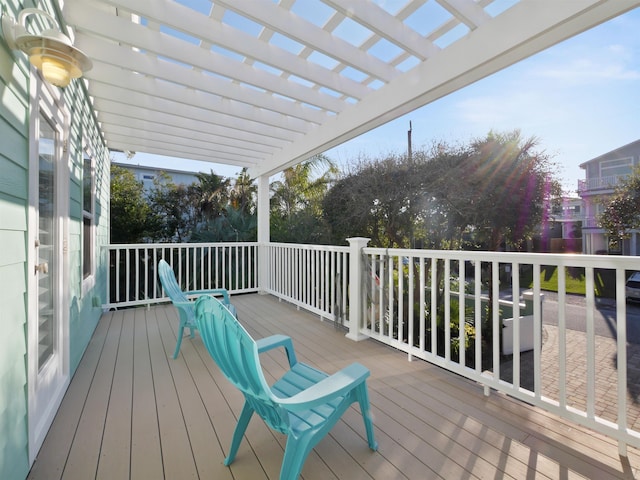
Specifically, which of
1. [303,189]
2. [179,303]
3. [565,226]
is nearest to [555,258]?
[179,303]

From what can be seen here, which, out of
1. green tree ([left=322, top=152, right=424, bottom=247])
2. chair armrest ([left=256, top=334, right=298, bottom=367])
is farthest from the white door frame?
green tree ([left=322, top=152, right=424, bottom=247])

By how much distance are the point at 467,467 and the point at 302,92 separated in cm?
338

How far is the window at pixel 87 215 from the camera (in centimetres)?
319

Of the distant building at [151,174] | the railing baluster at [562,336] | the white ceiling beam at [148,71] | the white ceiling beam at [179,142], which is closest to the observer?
the railing baluster at [562,336]

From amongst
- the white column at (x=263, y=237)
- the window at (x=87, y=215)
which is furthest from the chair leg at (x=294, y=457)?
the white column at (x=263, y=237)

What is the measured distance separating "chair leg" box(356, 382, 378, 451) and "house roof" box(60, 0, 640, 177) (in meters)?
2.39

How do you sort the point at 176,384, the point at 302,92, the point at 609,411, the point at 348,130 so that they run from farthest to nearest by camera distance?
the point at 348,130
the point at 302,92
the point at 609,411
the point at 176,384

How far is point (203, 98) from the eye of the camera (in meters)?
3.53

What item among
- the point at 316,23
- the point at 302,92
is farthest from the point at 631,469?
the point at 302,92

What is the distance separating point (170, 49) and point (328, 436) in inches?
123

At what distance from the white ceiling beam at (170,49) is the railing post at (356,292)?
1675 mm

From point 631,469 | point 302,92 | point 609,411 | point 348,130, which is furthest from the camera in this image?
point 348,130

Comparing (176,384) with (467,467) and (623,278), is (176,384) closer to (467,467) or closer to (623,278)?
(467,467)

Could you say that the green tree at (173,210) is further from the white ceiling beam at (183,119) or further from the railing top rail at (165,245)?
the white ceiling beam at (183,119)
